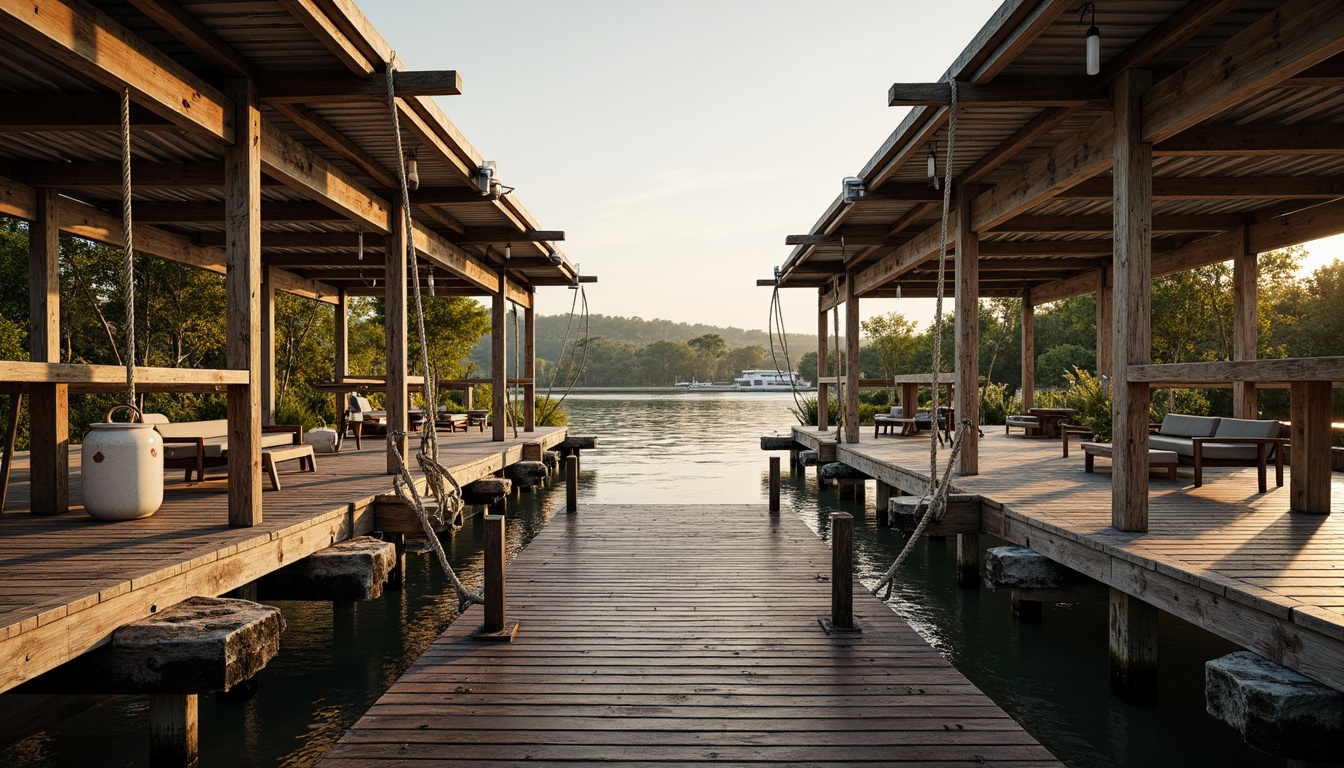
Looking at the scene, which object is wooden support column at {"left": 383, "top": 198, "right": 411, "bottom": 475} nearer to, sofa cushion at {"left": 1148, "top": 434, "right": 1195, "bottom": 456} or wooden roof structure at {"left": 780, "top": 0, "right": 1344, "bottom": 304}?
wooden roof structure at {"left": 780, "top": 0, "right": 1344, "bottom": 304}

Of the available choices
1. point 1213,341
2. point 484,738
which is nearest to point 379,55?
point 484,738

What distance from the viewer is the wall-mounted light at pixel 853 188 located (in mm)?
9227

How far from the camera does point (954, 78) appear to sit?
6230 mm

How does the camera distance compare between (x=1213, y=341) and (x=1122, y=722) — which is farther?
(x=1213, y=341)

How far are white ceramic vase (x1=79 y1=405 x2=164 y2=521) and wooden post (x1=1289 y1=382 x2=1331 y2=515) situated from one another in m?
8.30

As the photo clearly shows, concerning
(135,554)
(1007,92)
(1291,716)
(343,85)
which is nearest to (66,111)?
(343,85)

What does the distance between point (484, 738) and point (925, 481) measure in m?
6.61

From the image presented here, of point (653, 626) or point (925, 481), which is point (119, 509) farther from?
point (925, 481)

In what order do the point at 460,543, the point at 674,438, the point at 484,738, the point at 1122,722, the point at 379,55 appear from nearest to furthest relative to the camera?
the point at 484,738, the point at 1122,722, the point at 379,55, the point at 460,543, the point at 674,438

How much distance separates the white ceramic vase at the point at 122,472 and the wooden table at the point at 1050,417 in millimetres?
13461

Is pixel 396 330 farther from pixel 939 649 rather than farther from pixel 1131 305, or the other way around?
pixel 1131 305

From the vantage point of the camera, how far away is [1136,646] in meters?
5.18

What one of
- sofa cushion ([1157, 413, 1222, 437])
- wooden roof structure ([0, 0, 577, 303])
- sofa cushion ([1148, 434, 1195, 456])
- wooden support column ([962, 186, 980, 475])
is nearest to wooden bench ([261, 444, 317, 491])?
wooden roof structure ([0, 0, 577, 303])

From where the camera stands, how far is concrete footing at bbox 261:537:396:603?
581 centimetres
